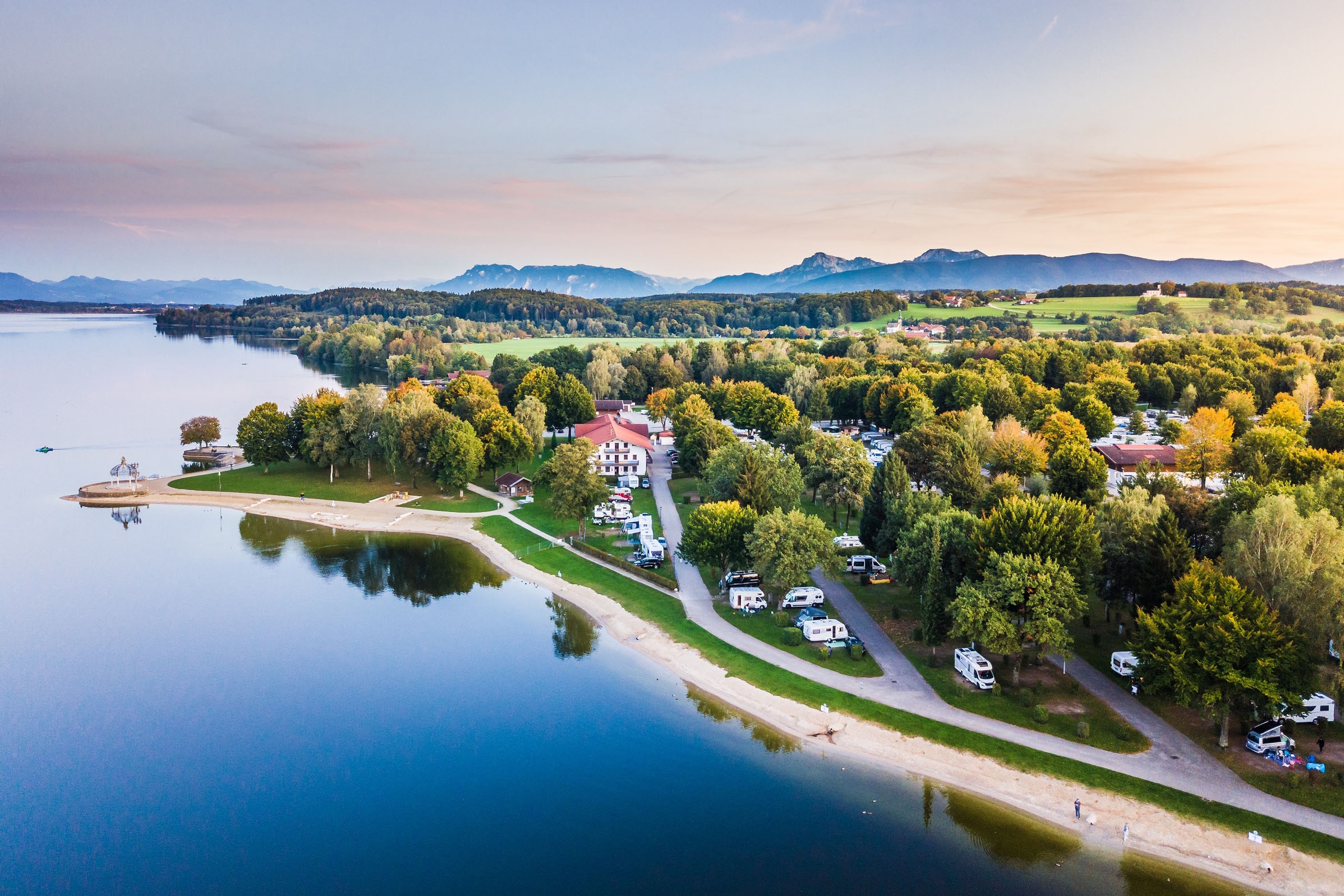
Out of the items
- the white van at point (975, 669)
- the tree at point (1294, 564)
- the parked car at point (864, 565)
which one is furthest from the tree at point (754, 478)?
the tree at point (1294, 564)

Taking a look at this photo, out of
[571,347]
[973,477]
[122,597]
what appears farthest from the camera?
[571,347]

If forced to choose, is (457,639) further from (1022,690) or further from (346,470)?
(346,470)

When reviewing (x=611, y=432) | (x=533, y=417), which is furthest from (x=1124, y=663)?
(x=533, y=417)

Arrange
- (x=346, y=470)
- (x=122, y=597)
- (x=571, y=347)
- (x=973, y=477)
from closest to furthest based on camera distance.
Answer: (x=122, y=597) → (x=973, y=477) → (x=346, y=470) → (x=571, y=347)

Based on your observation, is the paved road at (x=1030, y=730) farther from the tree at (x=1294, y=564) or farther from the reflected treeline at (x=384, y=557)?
the reflected treeline at (x=384, y=557)

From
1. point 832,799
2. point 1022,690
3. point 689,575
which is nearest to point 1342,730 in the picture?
point 1022,690

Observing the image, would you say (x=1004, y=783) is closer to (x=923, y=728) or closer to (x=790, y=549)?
(x=923, y=728)

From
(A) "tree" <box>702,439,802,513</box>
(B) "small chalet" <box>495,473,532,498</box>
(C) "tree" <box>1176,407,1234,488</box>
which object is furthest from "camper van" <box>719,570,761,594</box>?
(C) "tree" <box>1176,407,1234,488</box>
